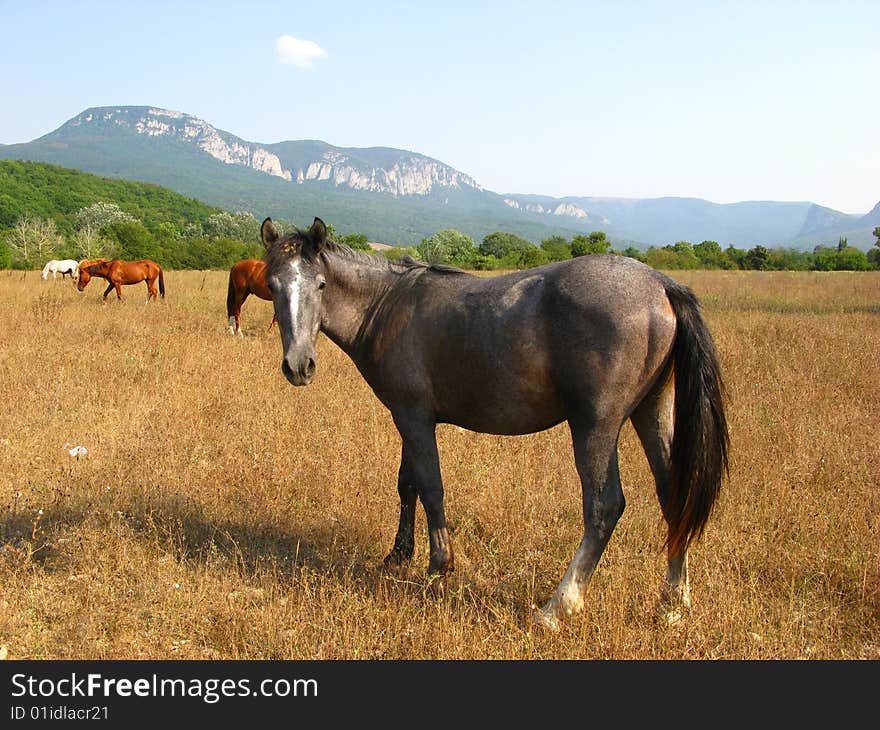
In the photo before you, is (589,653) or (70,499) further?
(70,499)

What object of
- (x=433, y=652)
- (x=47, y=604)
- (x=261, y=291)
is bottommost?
(x=47, y=604)

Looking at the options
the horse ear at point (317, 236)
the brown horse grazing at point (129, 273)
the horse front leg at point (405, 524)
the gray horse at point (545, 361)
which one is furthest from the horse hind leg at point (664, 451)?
the brown horse grazing at point (129, 273)

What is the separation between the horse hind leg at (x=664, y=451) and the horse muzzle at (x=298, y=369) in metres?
1.99

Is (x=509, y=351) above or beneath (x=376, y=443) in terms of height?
above

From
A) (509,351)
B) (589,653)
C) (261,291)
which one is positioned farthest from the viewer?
(261,291)

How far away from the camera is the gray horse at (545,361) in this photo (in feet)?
10.3

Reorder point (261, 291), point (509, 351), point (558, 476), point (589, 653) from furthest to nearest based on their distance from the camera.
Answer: point (261, 291) < point (558, 476) < point (509, 351) < point (589, 653)

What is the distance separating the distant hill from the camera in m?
88.0

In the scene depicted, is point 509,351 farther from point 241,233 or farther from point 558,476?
point 241,233

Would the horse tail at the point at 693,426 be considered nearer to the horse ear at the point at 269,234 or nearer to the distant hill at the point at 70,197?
the horse ear at the point at 269,234

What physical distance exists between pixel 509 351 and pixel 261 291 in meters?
10.9

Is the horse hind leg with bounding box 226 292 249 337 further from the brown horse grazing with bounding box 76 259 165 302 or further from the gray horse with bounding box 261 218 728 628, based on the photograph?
the gray horse with bounding box 261 218 728 628

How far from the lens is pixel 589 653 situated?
3064mm

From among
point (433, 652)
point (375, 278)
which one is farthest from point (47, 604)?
point (375, 278)
